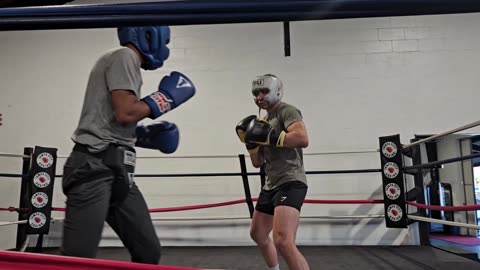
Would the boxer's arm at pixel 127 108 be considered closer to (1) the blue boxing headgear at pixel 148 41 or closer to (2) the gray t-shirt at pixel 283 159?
(1) the blue boxing headgear at pixel 148 41

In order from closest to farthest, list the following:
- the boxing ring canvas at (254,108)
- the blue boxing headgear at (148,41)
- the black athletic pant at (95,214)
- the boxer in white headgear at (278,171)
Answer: the black athletic pant at (95,214), the blue boxing headgear at (148,41), the boxer in white headgear at (278,171), the boxing ring canvas at (254,108)

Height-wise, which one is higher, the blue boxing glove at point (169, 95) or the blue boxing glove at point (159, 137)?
the blue boxing glove at point (169, 95)

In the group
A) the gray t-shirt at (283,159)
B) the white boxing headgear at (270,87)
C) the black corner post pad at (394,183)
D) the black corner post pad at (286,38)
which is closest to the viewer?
the gray t-shirt at (283,159)

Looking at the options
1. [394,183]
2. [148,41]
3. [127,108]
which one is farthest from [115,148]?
[394,183]

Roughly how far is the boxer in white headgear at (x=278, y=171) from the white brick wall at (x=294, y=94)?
179cm

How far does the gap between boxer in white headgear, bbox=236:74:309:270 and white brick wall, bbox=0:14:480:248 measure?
179cm

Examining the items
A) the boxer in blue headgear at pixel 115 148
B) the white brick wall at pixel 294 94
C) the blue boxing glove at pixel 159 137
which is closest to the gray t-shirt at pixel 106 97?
the boxer in blue headgear at pixel 115 148

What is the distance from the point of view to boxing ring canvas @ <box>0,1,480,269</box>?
11.1 feet

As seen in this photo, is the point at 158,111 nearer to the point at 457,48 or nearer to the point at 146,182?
the point at 146,182

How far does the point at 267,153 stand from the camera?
1702 mm

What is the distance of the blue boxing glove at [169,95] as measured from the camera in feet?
2.93

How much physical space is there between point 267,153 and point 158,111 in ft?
2.91

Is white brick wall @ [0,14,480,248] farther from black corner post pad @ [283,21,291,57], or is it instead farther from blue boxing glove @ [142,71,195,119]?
blue boxing glove @ [142,71,195,119]

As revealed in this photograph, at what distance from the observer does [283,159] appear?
1630mm
